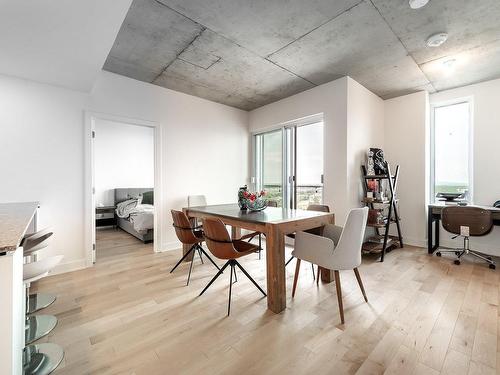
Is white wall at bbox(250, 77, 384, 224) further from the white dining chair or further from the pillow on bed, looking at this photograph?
the pillow on bed

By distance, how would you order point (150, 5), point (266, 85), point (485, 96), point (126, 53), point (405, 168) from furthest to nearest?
1. point (405, 168)
2. point (266, 85)
3. point (485, 96)
4. point (126, 53)
5. point (150, 5)

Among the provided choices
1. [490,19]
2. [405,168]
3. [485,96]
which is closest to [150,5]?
[490,19]

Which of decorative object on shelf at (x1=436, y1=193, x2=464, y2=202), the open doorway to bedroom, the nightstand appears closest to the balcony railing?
decorative object on shelf at (x1=436, y1=193, x2=464, y2=202)

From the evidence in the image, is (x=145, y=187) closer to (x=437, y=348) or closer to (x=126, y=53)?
(x=126, y=53)

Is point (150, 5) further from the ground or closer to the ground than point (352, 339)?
further from the ground

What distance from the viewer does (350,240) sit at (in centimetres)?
191

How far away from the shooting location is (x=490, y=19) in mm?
2189

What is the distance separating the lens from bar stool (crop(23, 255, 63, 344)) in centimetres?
150

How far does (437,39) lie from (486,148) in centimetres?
214

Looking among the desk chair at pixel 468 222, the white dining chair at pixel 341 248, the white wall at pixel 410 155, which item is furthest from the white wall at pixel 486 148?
the white dining chair at pixel 341 248

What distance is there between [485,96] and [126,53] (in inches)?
199

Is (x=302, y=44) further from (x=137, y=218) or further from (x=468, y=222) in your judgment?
(x=137, y=218)

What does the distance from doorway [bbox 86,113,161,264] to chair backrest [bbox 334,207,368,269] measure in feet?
10.2

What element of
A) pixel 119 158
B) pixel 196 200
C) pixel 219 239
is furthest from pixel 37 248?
pixel 119 158
